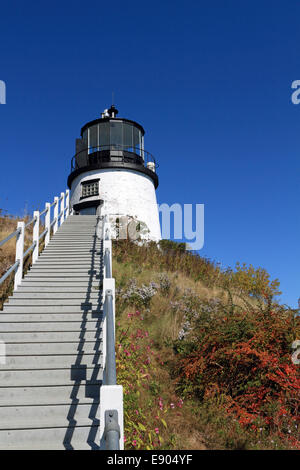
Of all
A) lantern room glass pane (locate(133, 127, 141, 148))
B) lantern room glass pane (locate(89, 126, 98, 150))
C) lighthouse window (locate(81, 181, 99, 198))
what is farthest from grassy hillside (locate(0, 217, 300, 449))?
lantern room glass pane (locate(89, 126, 98, 150))

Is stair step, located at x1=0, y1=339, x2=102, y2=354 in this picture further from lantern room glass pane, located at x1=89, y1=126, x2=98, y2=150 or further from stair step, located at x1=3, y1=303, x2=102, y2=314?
lantern room glass pane, located at x1=89, y1=126, x2=98, y2=150

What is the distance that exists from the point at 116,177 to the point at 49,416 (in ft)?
55.2

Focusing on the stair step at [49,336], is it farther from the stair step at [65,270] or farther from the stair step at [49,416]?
the stair step at [65,270]

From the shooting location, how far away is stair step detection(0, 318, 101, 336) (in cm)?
581

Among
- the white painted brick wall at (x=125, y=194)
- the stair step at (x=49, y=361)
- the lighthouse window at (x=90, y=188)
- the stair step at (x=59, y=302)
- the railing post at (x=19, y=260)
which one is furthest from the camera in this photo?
the lighthouse window at (x=90, y=188)

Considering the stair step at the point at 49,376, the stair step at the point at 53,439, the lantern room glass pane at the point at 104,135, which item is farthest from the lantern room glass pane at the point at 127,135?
the stair step at the point at 53,439

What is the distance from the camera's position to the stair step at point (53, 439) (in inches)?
144

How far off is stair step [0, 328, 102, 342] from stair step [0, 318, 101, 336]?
0.09m

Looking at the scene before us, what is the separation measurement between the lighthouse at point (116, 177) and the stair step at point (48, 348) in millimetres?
13029

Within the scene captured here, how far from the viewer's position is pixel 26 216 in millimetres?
15961

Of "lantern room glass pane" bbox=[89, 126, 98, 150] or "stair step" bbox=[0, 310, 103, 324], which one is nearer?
"stair step" bbox=[0, 310, 103, 324]

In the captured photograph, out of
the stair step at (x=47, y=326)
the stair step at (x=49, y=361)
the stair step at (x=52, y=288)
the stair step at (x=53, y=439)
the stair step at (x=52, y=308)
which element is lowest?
the stair step at (x=53, y=439)

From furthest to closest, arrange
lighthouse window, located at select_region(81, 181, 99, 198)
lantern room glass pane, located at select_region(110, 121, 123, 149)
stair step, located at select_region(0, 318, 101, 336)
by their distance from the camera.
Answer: lantern room glass pane, located at select_region(110, 121, 123, 149) → lighthouse window, located at select_region(81, 181, 99, 198) → stair step, located at select_region(0, 318, 101, 336)

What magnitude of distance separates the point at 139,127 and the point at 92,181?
193 inches
